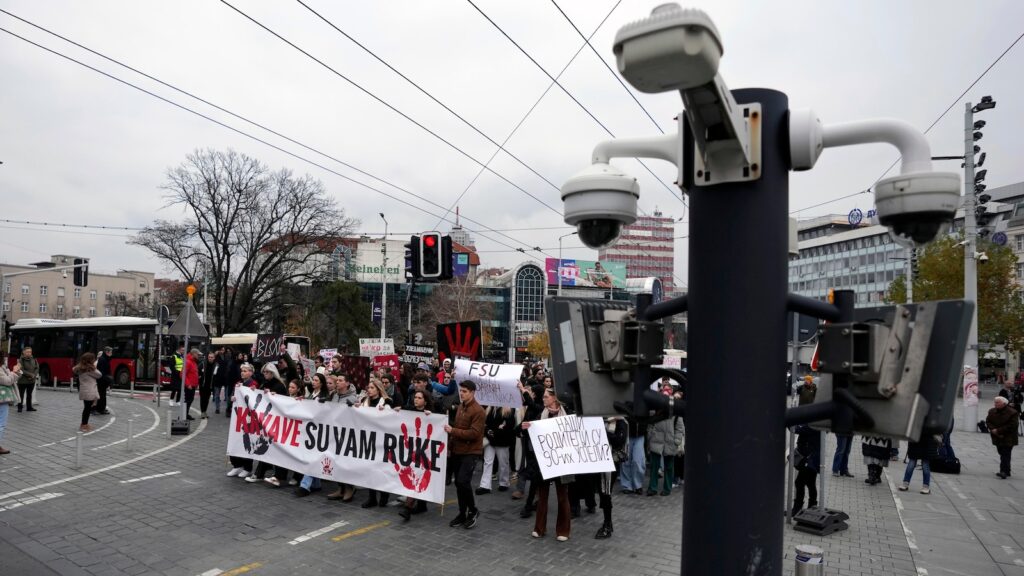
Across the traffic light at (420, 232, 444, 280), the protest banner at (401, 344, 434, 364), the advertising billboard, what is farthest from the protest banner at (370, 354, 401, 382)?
the advertising billboard

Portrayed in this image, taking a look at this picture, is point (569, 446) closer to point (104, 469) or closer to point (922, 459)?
point (922, 459)

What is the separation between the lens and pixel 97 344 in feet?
93.5

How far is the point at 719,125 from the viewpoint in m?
2.29

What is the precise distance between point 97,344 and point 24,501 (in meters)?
22.7

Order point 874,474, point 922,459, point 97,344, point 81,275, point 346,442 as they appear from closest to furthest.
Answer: point 346,442, point 922,459, point 874,474, point 97,344, point 81,275

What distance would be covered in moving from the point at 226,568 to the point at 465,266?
66.0 m

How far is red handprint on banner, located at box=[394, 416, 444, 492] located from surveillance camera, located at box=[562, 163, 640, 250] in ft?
21.4

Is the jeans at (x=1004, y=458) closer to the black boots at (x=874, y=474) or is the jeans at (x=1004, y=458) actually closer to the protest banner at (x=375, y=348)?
the black boots at (x=874, y=474)

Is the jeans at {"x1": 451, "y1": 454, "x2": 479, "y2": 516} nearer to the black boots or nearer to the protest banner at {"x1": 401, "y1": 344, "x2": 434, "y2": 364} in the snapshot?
the black boots

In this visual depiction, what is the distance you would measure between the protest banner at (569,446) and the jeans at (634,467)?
1.70m

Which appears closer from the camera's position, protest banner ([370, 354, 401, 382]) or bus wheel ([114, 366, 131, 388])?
protest banner ([370, 354, 401, 382])

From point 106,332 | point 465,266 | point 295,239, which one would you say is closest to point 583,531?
point 106,332

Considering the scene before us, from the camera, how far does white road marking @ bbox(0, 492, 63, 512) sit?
8.67 metres

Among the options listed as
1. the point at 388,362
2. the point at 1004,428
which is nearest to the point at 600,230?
the point at 1004,428
